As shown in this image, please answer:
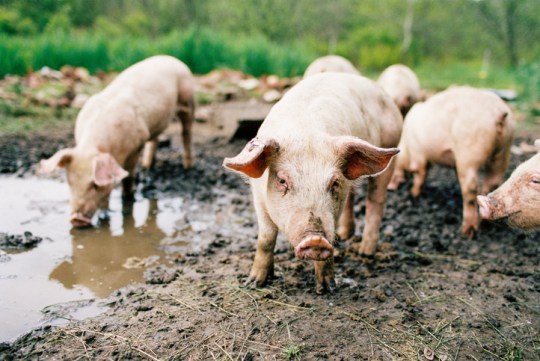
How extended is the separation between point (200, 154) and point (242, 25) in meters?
22.4

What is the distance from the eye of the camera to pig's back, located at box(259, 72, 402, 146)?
327 centimetres

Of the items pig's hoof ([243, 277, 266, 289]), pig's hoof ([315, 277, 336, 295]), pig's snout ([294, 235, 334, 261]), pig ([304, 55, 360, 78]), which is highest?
pig ([304, 55, 360, 78])

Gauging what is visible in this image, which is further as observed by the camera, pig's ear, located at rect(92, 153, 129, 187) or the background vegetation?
the background vegetation

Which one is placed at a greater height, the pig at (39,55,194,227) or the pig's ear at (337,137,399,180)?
the pig's ear at (337,137,399,180)

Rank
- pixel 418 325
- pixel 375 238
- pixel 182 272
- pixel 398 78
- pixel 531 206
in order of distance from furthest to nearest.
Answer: pixel 398 78
pixel 375 238
pixel 182 272
pixel 531 206
pixel 418 325

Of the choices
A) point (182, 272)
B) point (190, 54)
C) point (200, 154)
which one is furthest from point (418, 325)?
point (190, 54)

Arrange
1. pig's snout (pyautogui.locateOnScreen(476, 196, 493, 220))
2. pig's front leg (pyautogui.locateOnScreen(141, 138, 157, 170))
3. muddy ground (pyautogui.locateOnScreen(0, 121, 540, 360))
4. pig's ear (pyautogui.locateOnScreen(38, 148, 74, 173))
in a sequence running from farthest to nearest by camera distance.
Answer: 1. pig's front leg (pyautogui.locateOnScreen(141, 138, 157, 170))
2. pig's ear (pyautogui.locateOnScreen(38, 148, 74, 173))
3. pig's snout (pyautogui.locateOnScreen(476, 196, 493, 220))
4. muddy ground (pyautogui.locateOnScreen(0, 121, 540, 360))

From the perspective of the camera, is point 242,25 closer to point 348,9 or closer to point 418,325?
point 348,9

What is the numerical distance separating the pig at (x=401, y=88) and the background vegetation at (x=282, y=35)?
241 inches

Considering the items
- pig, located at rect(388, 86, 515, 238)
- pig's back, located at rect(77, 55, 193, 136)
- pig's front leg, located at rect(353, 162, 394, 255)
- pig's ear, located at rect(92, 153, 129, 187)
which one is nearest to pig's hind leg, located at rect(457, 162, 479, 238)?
pig, located at rect(388, 86, 515, 238)

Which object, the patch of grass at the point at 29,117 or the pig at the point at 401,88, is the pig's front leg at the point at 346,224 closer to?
the pig at the point at 401,88

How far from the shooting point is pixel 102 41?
11.6 metres

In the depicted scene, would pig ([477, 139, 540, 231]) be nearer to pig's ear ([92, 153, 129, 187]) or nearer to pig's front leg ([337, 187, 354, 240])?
pig's front leg ([337, 187, 354, 240])

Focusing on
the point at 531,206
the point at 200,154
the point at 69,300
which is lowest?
the point at 200,154
